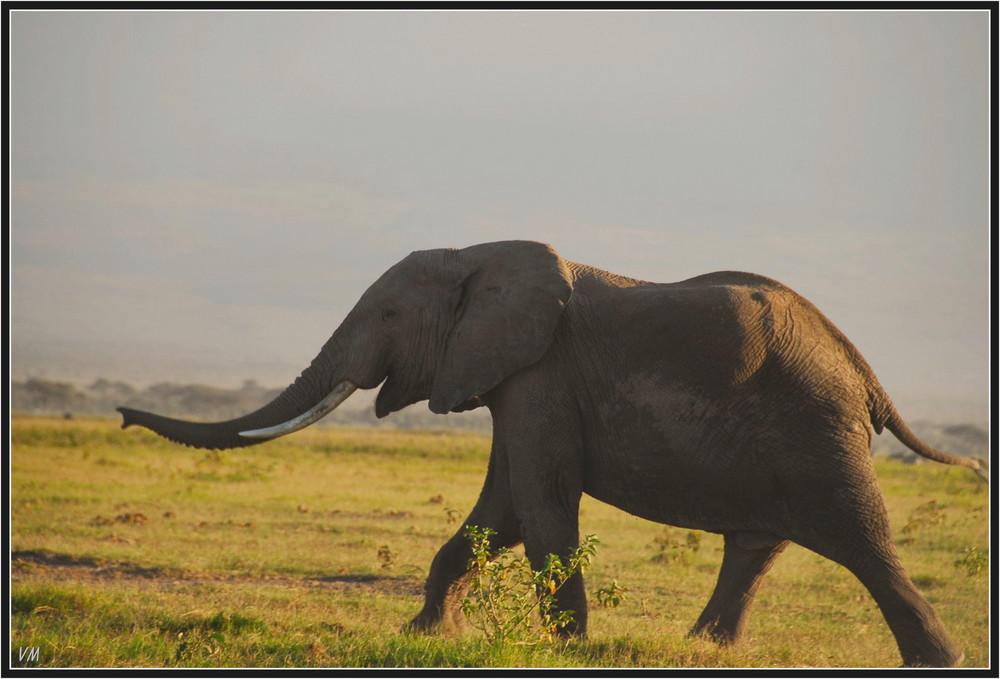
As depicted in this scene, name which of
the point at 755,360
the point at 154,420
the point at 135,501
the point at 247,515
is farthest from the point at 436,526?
the point at 755,360

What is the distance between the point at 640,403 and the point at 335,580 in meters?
5.73

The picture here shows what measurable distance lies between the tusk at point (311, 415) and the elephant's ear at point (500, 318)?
0.69m

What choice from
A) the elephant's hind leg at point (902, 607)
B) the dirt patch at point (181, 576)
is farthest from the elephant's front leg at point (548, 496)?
the dirt patch at point (181, 576)

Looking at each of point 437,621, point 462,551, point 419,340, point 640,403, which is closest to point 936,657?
point 640,403

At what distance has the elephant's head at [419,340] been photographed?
7867 mm

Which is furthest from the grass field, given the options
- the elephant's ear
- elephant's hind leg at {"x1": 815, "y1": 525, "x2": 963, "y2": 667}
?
the elephant's ear

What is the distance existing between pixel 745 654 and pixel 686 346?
7.98 feet

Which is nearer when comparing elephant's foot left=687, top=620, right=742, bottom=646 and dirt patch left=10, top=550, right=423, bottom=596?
elephant's foot left=687, top=620, right=742, bottom=646

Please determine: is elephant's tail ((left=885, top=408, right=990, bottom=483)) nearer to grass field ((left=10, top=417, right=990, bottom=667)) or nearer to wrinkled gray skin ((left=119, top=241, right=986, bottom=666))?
wrinkled gray skin ((left=119, top=241, right=986, bottom=666))

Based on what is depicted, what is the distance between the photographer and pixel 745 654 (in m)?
7.97

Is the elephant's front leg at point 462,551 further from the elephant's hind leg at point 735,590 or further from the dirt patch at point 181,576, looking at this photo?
the dirt patch at point 181,576

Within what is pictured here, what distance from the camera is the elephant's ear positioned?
7.73m

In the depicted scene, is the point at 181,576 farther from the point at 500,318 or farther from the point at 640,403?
the point at 640,403

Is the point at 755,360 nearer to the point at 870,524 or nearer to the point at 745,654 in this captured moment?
the point at 870,524
